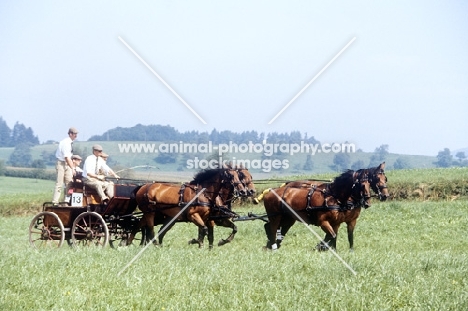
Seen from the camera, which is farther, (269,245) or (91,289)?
(269,245)

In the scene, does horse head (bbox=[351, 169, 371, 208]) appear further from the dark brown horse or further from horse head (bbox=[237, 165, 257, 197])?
horse head (bbox=[237, 165, 257, 197])

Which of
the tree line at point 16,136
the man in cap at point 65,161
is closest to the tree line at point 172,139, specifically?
the tree line at point 16,136

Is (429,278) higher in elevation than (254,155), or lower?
lower

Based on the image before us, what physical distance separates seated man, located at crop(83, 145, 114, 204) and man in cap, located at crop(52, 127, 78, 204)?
34 centimetres

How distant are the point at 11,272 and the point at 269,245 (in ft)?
22.7

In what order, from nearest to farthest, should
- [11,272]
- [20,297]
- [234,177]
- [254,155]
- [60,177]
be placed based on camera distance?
[20,297], [11,272], [234,177], [60,177], [254,155]

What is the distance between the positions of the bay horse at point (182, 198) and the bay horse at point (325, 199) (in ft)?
4.02

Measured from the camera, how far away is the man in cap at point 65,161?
15728mm

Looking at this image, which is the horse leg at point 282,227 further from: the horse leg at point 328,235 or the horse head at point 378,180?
the horse head at point 378,180

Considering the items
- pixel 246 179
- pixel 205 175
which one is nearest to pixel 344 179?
pixel 246 179

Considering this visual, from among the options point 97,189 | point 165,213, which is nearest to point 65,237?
point 97,189

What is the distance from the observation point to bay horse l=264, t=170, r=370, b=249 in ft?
48.5

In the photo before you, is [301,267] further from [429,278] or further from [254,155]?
[254,155]

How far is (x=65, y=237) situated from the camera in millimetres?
15711
